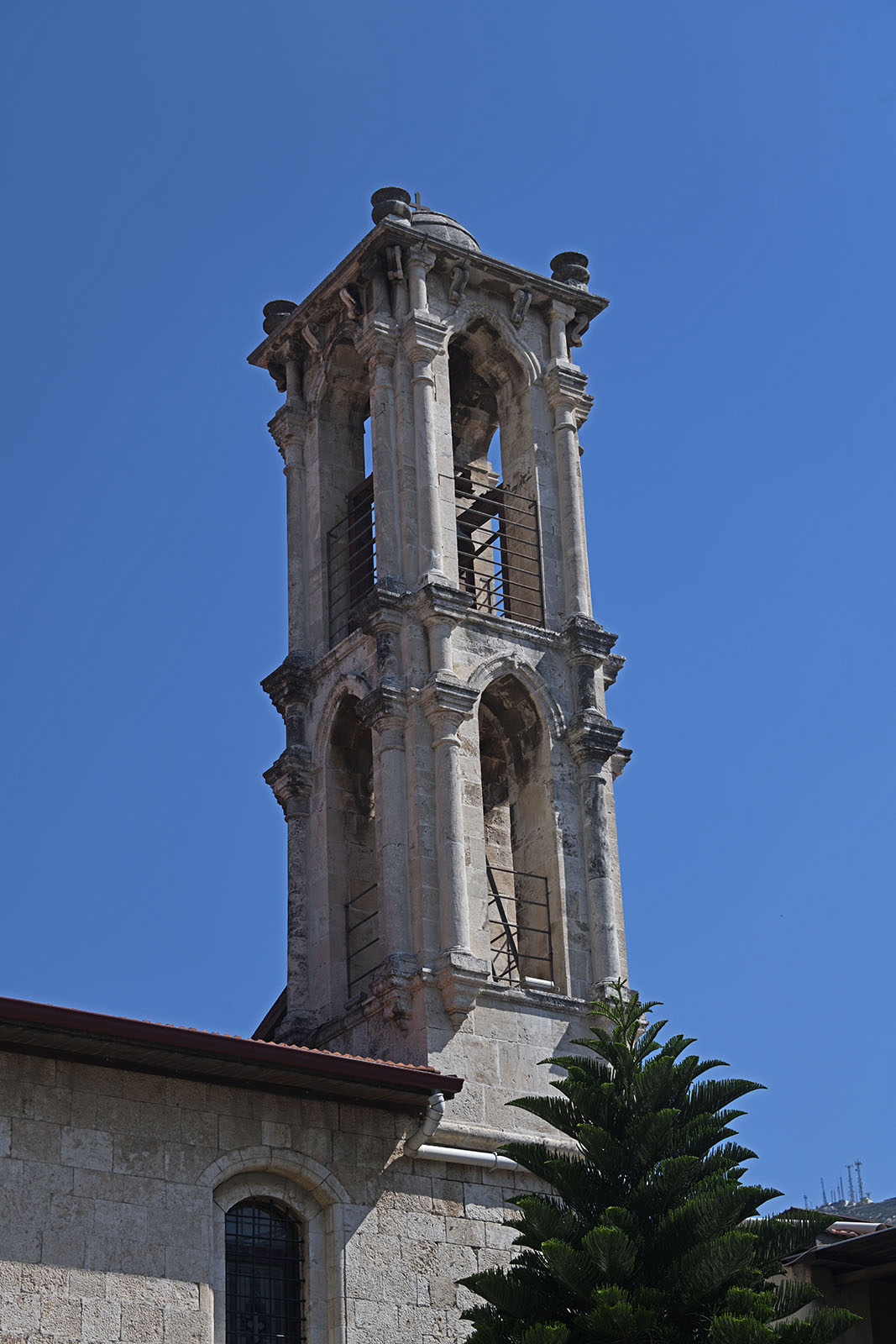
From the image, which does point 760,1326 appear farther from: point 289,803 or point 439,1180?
point 289,803

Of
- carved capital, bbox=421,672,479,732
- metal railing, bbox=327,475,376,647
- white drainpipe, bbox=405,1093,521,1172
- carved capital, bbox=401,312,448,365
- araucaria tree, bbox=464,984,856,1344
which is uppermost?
Answer: carved capital, bbox=401,312,448,365

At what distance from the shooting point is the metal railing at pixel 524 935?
75.6 feet

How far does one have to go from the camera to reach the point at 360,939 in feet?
77.9

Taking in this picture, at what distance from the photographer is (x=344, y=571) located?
26.0 meters

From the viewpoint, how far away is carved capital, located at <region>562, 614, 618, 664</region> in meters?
24.4

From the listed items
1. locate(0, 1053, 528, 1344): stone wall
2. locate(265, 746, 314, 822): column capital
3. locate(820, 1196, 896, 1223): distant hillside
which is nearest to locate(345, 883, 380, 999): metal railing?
locate(265, 746, 314, 822): column capital

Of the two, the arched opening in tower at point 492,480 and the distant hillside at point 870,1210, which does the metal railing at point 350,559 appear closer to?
the arched opening in tower at point 492,480

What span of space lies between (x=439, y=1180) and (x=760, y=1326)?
4.49 meters

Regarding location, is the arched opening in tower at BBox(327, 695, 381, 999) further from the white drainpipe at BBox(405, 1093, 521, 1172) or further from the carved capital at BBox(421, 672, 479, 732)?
the white drainpipe at BBox(405, 1093, 521, 1172)

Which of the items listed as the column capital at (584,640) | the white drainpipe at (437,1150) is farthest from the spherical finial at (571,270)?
the white drainpipe at (437,1150)

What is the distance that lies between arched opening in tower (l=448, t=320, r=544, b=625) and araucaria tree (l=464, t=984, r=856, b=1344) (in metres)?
8.29

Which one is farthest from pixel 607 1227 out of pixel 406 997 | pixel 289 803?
pixel 289 803

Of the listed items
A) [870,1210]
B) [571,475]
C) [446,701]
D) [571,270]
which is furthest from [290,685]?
[870,1210]

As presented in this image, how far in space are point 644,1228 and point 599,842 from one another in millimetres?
6974
